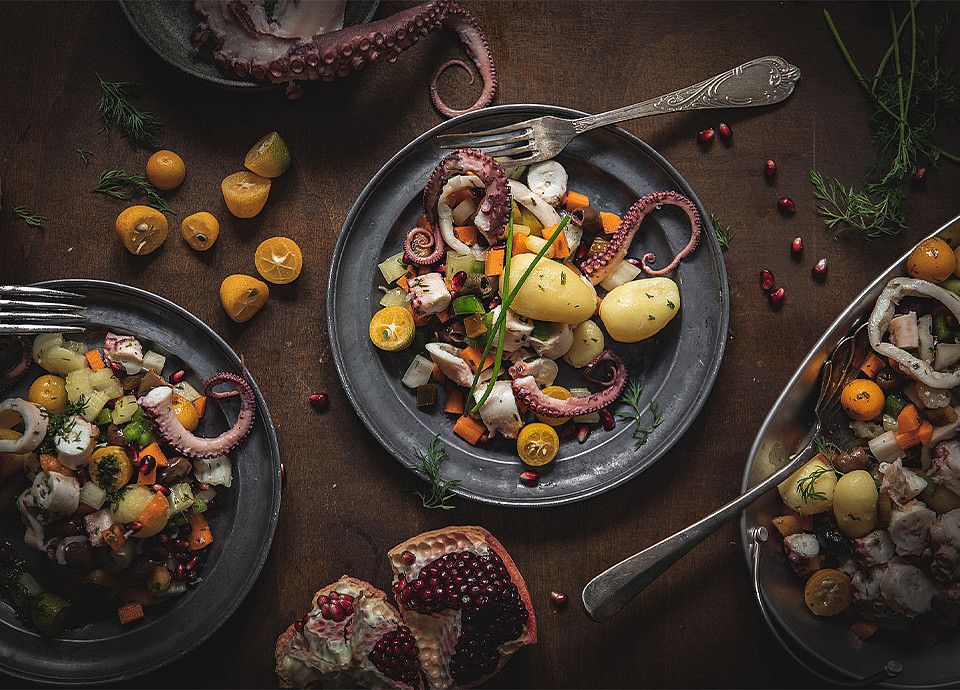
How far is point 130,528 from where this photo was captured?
310 cm

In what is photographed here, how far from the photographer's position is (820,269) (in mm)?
3551

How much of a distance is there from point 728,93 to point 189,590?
3448 mm

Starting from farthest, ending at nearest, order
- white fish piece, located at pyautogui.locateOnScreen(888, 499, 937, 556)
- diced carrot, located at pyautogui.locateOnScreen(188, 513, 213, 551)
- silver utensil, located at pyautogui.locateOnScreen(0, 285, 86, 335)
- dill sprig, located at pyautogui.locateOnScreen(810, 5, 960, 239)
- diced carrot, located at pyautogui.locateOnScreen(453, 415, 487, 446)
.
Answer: dill sprig, located at pyautogui.locateOnScreen(810, 5, 960, 239)
diced carrot, located at pyautogui.locateOnScreen(453, 415, 487, 446)
diced carrot, located at pyautogui.locateOnScreen(188, 513, 213, 551)
white fish piece, located at pyautogui.locateOnScreen(888, 499, 937, 556)
silver utensil, located at pyautogui.locateOnScreen(0, 285, 86, 335)

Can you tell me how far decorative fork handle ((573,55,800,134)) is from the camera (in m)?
3.36

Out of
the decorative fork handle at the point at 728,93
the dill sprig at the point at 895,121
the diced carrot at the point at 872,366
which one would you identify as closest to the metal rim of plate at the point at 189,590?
the decorative fork handle at the point at 728,93

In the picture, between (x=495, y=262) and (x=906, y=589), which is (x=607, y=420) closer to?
(x=495, y=262)

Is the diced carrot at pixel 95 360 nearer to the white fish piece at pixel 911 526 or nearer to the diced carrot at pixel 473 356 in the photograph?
the diced carrot at pixel 473 356

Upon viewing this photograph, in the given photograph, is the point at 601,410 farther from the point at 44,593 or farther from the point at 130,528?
the point at 44,593

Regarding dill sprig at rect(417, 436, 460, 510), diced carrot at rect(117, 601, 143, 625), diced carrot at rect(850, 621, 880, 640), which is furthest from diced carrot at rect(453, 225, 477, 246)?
diced carrot at rect(850, 621, 880, 640)

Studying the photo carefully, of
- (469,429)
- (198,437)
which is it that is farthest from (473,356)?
(198,437)

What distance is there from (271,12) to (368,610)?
285 cm

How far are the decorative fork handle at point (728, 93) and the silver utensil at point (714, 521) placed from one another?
4.07 ft

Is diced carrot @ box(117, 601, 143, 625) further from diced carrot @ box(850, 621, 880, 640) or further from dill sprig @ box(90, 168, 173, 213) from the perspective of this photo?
diced carrot @ box(850, 621, 880, 640)

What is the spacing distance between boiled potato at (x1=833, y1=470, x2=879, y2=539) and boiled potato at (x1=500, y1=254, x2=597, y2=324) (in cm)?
138
